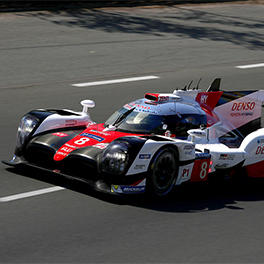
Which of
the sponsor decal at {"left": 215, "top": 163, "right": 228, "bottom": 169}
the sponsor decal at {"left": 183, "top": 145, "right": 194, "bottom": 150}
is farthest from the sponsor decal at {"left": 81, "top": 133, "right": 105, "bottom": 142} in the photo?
the sponsor decal at {"left": 215, "top": 163, "right": 228, "bottom": 169}

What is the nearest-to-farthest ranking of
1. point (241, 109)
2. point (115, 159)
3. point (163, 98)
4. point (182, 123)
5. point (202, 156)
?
point (115, 159), point (202, 156), point (182, 123), point (163, 98), point (241, 109)

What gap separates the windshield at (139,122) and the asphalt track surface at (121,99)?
36.1 inches

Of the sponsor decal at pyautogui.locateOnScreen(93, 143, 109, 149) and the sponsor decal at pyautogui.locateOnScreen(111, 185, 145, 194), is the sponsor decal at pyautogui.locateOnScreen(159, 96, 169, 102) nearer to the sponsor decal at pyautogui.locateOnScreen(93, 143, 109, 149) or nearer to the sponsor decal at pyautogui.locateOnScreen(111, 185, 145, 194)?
the sponsor decal at pyautogui.locateOnScreen(93, 143, 109, 149)

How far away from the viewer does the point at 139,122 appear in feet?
30.3

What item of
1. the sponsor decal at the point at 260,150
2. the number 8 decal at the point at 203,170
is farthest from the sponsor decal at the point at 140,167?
the sponsor decal at the point at 260,150

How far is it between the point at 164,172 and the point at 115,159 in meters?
0.68

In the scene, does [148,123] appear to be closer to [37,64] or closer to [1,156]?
[1,156]

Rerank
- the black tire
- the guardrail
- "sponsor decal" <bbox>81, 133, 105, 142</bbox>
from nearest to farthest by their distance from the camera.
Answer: the black tire → "sponsor decal" <bbox>81, 133, 105, 142</bbox> → the guardrail

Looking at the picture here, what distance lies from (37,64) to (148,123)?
359 inches

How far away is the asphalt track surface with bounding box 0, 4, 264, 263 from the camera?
710 centimetres

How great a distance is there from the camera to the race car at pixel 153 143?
8.27 meters

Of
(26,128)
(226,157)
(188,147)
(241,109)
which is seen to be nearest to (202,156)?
(188,147)

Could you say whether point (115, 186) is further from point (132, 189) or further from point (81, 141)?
point (81, 141)

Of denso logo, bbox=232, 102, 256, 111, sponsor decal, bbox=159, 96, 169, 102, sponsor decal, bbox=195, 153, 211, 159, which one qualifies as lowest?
sponsor decal, bbox=195, 153, 211, 159
